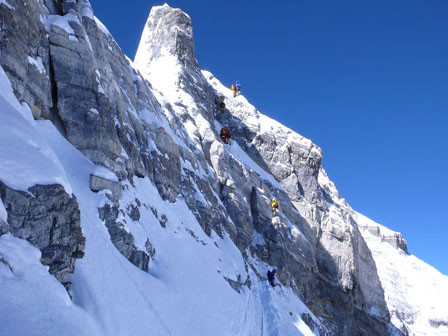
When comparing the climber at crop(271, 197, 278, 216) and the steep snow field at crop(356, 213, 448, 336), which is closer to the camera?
the climber at crop(271, 197, 278, 216)

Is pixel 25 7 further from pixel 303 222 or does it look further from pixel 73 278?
pixel 303 222

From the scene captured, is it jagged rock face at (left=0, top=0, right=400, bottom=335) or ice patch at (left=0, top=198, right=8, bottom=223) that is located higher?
jagged rock face at (left=0, top=0, right=400, bottom=335)

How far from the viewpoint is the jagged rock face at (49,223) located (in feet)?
31.4

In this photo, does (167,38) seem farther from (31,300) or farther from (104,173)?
(31,300)

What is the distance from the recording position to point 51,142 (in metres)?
15.0

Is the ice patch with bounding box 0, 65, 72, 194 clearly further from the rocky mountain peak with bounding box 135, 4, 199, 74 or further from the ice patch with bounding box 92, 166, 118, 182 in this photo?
the rocky mountain peak with bounding box 135, 4, 199, 74

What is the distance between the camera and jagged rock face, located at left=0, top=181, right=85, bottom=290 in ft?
31.4

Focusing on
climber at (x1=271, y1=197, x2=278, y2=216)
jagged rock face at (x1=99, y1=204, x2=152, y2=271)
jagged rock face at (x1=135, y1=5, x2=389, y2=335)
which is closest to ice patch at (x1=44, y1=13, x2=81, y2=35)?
jagged rock face at (x1=99, y1=204, x2=152, y2=271)

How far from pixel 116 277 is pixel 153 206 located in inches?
273

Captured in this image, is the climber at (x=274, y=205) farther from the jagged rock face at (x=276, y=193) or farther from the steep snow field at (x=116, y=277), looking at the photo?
the steep snow field at (x=116, y=277)

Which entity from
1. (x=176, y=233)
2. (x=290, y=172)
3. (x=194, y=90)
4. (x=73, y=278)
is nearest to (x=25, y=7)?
(x=73, y=278)

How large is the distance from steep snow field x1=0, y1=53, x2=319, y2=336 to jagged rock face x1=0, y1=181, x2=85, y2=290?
246mm

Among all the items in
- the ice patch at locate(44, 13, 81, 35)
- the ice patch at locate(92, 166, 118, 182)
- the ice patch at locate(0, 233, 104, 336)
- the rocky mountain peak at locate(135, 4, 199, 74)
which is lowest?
the ice patch at locate(0, 233, 104, 336)

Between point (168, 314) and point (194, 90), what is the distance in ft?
85.2
